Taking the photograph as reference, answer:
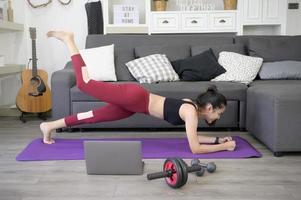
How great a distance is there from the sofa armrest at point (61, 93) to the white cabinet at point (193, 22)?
1.48 metres

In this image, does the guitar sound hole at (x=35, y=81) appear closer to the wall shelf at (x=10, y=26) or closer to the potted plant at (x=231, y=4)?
the wall shelf at (x=10, y=26)

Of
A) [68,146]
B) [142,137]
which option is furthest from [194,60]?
[68,146]

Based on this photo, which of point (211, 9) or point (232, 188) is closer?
point (232, 188)

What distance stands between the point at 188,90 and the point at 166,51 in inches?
29.2

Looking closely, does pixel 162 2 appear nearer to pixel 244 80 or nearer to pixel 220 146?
pixel 244 80

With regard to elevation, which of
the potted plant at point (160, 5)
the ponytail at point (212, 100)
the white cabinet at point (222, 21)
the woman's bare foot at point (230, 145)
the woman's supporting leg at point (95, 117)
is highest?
the potted plant at point (160, 5)

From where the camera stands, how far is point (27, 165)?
6.89ft

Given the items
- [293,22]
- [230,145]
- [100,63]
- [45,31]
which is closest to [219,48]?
[100,63]

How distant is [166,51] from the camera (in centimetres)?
342

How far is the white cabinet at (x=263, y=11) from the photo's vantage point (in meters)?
4.01

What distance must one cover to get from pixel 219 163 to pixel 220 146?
20 cm

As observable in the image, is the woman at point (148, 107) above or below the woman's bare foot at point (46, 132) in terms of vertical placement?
above

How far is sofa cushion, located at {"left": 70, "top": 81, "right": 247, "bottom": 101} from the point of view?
9.28 feet

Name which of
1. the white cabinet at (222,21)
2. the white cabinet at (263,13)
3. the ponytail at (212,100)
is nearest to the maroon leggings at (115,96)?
the ponytail at (212,100)
